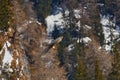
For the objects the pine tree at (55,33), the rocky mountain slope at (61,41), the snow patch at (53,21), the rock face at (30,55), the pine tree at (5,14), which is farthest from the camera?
the snow patch at (53,21)

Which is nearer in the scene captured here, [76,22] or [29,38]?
[29,38]

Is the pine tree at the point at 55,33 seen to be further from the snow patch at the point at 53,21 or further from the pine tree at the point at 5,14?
the pine tree at the point at 5,14

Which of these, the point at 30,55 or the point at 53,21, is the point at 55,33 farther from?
the point at 30,55

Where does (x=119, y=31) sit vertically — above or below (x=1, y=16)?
below

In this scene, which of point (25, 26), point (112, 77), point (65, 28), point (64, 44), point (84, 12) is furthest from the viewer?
point (84, 12)

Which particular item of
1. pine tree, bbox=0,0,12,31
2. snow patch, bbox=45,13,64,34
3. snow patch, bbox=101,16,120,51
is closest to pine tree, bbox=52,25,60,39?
snow patch, bbox=45,13,64,34

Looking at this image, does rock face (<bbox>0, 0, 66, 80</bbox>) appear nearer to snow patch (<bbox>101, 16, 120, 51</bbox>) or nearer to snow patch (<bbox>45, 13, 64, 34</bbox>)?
snow patch (<bbox>101, 16, 120, 51</bbox>)

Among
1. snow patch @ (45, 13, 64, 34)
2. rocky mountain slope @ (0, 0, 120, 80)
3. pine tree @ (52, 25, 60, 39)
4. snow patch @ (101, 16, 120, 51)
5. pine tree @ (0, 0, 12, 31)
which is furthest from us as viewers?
snow patch @ (45, 13, 64, 34)

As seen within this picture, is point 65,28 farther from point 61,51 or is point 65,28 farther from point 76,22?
point 61,51

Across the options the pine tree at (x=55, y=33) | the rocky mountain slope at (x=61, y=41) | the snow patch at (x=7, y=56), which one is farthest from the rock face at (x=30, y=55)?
the pine tree at (x=55, y=33)

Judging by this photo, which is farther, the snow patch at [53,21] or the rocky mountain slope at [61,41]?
the snow patch at [53,21]

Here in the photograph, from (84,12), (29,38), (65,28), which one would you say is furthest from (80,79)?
(84,12)
